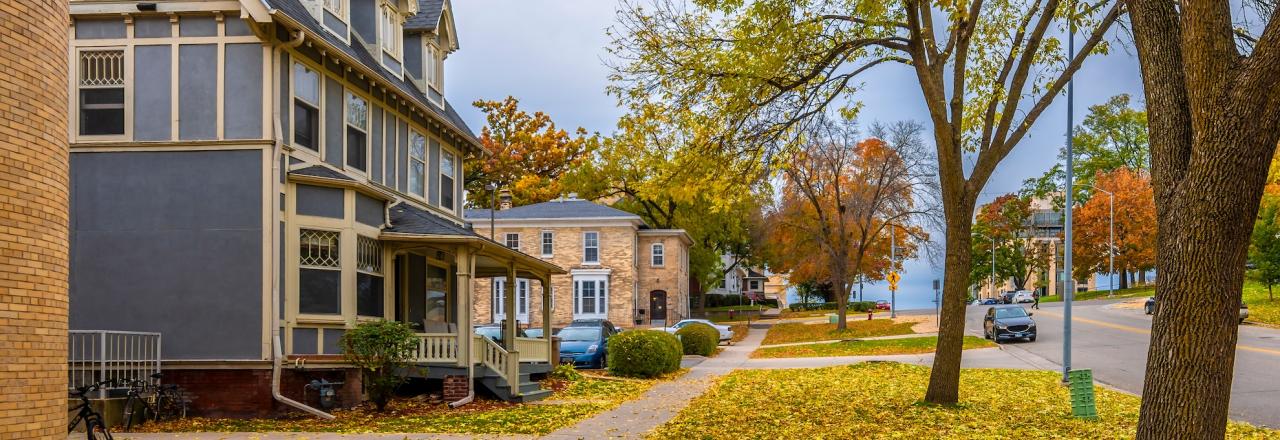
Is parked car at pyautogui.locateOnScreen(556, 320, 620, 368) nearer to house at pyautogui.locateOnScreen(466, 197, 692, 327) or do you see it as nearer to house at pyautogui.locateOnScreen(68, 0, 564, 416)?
house at pyautogui.locateOnScreen(68, 0, 564, 416)

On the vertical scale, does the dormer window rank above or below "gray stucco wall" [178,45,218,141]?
above

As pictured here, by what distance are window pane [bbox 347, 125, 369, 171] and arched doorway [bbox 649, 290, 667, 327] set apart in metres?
39.6

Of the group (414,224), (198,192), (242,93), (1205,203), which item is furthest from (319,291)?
(1205,203)

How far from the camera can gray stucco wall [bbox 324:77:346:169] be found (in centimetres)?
1842

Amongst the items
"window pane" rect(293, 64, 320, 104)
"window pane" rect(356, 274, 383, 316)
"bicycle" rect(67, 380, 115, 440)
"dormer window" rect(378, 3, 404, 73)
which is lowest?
"bicycle" rect(67, 380, 115, 440)

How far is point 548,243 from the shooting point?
53.9 metres

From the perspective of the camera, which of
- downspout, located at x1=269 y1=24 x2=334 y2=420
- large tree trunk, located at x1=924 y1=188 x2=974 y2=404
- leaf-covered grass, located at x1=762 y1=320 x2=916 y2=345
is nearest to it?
downspout, located at x1=269 y1=24 x2=334 y2=420

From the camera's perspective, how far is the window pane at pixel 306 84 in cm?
1731

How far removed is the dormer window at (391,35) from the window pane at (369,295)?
5329mm

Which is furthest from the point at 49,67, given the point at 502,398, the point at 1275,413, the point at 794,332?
the point at 794,332

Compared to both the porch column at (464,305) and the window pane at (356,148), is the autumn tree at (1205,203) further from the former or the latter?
the window pane at (356,148)

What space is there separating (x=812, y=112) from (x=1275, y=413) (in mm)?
8968

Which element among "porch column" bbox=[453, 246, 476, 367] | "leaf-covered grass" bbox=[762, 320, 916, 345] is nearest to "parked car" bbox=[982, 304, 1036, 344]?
"leaf-covered grass" bbox=[762, 320, 916, 345]

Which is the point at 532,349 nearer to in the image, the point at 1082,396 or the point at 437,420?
the point at 437,420
